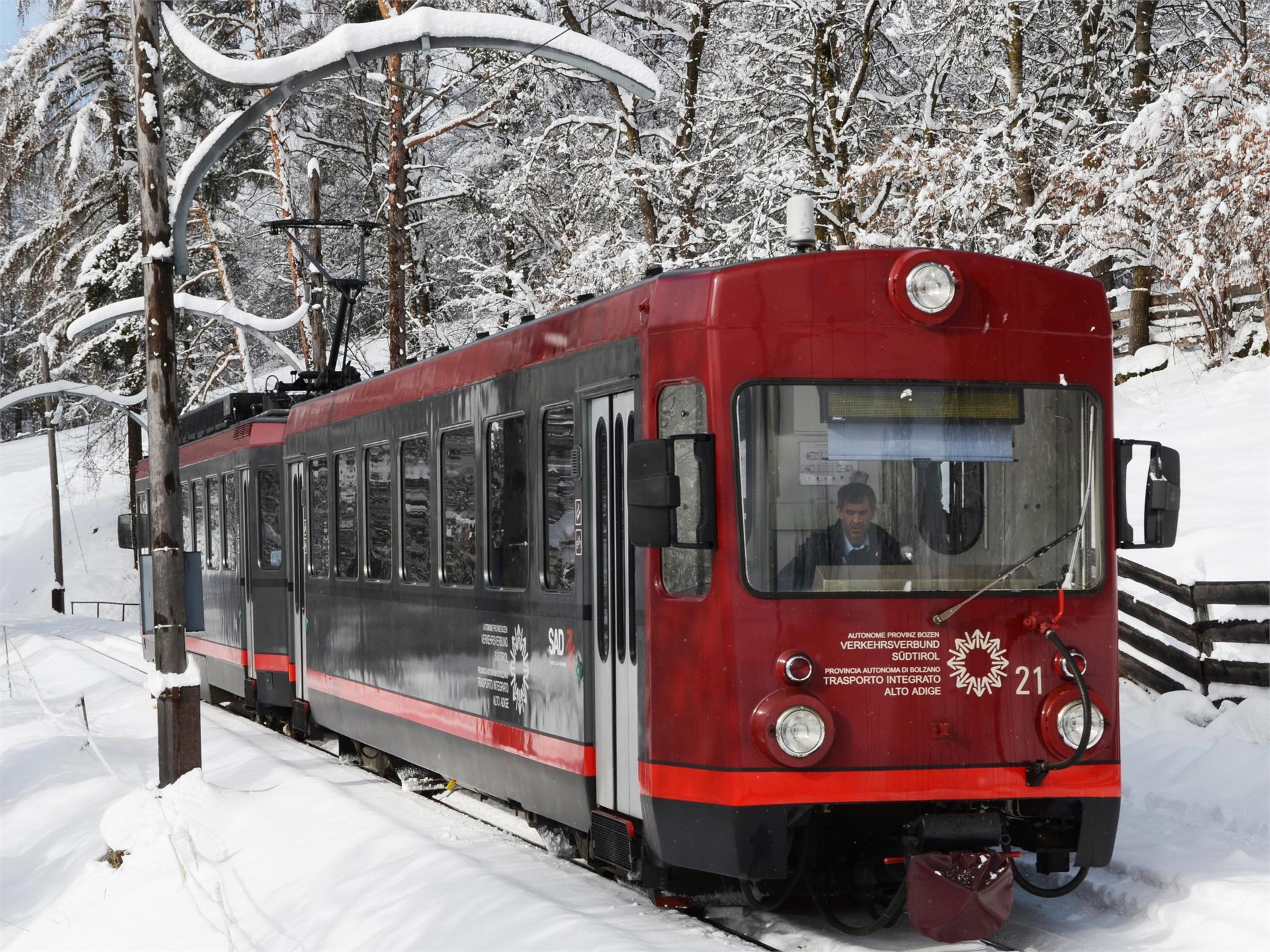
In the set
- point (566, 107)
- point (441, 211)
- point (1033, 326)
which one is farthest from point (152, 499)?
point (441, 211)

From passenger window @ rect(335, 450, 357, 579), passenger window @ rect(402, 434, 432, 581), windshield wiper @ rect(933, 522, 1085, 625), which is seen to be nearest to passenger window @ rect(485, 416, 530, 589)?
passenger window @ rect(402, 434, 432, 581)

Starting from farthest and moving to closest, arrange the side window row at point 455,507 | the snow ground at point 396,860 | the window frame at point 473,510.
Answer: the window frame at point 473,510 → the side window row at point 455,507 → the snow ground at point 396,860

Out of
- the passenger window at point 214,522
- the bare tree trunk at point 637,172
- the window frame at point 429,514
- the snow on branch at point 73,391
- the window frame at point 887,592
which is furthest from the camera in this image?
the snow on branch at point 73,391

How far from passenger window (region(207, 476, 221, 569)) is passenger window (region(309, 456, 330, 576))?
4029 millimetres

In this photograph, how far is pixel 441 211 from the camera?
37.1 metres

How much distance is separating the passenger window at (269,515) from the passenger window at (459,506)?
5.58 m

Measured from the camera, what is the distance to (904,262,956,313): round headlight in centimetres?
736

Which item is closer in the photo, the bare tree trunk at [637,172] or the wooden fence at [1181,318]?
the wooden fence at [1181,318]

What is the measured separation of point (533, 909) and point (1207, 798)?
4.36m

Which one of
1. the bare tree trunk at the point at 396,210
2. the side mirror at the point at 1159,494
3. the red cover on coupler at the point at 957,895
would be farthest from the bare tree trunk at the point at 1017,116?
the red cover on coupler at the point at 957,895

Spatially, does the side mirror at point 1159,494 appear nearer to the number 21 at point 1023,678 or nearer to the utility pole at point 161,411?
the number 21 at point 1023,678

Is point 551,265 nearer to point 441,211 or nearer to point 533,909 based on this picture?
point 441,211

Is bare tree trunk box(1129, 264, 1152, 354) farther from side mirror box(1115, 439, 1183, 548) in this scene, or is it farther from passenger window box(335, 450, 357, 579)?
side mirror box(1115, 439, 1183, 548)

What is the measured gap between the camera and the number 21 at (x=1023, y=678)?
284 inches
